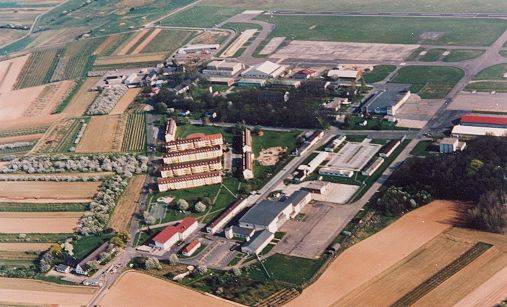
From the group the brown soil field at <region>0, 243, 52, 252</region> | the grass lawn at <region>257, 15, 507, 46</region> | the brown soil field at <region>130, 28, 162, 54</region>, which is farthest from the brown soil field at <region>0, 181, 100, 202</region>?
the grass lawn at <region>257, 15, 507, 46</region>

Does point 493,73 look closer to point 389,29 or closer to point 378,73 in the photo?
point 378,73

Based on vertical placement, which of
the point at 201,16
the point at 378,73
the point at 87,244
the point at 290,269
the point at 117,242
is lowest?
the point at 290,269

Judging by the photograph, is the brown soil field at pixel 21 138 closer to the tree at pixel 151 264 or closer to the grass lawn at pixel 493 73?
the tree at pixel 151 264

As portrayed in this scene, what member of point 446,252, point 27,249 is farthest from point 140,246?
point 446,252

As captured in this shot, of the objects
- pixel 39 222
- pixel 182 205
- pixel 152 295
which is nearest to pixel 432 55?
pixel 182 205

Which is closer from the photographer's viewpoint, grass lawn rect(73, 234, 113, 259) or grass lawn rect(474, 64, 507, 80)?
grass lawn rect(73, 234, 113, 259)

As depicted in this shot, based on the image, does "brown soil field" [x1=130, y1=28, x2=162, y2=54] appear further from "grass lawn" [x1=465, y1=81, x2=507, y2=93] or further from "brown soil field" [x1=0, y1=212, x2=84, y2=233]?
"grass lawn" [x1=465, y1=81, x2=507, y2=93]

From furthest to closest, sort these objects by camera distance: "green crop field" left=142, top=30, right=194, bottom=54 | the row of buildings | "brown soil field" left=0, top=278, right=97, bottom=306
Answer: "green crop field" left=142, top=30, right=194, bottom=54, the row of buildings, "brown soil field" left=0, top=278, right=97, bottom=306

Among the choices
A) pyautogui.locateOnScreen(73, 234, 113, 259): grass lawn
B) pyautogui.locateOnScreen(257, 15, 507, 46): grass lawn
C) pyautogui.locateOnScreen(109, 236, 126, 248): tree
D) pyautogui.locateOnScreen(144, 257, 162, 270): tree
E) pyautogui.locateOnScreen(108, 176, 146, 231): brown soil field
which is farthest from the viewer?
pyautogui.locateOnScreen(257, 15, 507, 46): grass lawn
